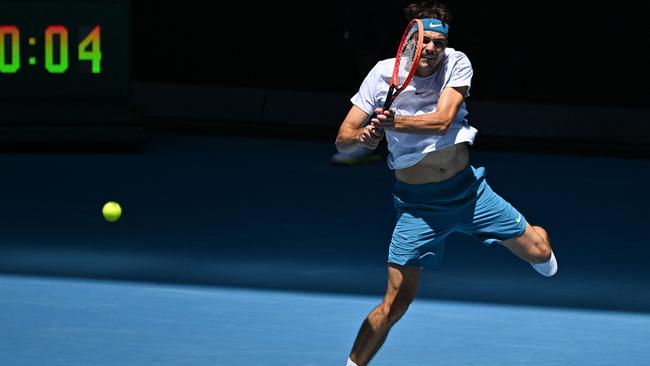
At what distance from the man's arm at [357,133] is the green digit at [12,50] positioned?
18.3ft

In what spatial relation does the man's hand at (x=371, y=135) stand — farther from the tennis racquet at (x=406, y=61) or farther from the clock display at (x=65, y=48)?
the clock display at (x=65, y=48)

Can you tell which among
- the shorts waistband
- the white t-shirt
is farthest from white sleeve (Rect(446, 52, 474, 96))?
the shorts waistband

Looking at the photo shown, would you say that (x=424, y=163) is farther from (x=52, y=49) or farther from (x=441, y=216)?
(x=52, y=49)

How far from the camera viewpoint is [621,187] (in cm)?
982

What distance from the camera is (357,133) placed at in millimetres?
5125

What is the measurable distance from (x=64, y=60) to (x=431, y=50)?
578 cm

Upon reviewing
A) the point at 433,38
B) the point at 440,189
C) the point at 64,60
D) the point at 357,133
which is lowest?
the point at 64,60

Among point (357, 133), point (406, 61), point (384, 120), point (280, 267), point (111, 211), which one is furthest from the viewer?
point (111, 211)

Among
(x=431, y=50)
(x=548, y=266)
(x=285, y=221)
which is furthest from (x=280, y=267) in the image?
(x=431, y=50)

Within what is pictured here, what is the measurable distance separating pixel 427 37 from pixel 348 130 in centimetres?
46

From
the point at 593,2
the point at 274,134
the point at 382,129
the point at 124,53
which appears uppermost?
the point at 382,129

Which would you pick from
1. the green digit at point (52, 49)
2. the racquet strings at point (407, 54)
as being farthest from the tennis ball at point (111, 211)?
the racquet strings at point (407, 54)

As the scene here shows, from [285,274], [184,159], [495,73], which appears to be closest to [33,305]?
[285,274]

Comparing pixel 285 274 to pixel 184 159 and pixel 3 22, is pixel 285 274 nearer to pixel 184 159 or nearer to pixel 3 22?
pixel 184 159
